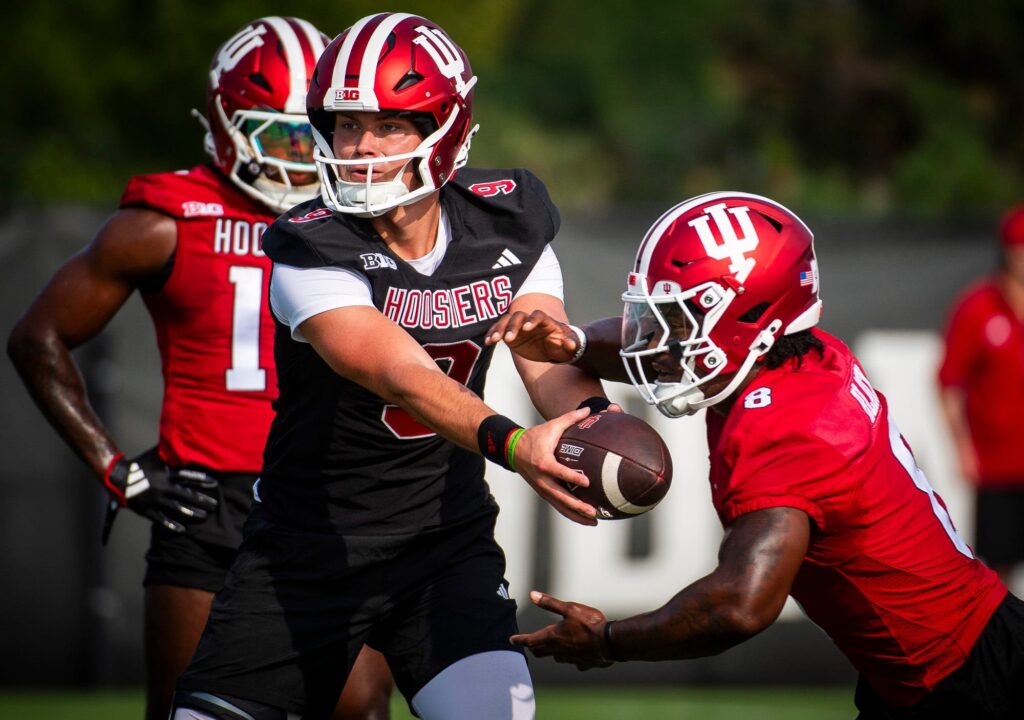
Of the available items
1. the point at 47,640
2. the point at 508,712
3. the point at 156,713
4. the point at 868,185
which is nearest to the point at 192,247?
the point at 156,713

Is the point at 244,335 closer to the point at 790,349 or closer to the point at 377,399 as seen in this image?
the point at 377,399

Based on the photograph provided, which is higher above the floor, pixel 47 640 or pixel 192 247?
pixel 192 247

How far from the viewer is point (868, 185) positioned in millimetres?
17125

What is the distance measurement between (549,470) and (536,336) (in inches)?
20.9

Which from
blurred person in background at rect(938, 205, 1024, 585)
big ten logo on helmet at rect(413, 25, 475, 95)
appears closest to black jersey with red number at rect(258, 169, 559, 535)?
big ten logo on helmet at rect(413, 25, 475, 95)

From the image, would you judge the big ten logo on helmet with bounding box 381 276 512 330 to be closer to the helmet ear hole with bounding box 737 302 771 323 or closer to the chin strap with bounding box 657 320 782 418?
the chin strap with bounding box 657 320 782 418

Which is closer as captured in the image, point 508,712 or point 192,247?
point 508,712

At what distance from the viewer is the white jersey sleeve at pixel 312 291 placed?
338cm

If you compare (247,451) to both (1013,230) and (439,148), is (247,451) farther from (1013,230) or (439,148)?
(1013,230)

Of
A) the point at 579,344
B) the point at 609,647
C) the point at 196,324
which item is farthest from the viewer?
the point at 196,324

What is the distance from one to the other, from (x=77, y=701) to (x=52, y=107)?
843 cm

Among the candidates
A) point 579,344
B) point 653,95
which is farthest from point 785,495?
point 653,95

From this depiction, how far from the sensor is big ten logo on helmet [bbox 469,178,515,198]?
3854 mm

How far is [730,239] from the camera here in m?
3.46
